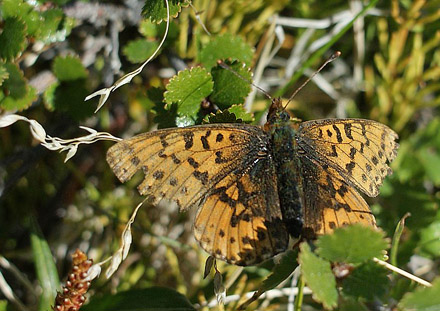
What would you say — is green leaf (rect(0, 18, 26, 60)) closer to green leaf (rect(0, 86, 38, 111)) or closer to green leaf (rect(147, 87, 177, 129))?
green leaf (rect(0, 86, 38, 111))

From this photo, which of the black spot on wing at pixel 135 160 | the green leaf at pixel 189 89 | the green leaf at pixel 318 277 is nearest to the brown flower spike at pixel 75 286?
the black spot on wing at pixel 135 160

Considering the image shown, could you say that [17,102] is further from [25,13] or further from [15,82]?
[25,13]

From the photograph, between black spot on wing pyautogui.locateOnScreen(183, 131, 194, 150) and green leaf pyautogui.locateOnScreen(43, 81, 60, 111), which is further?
green leaf pyautogui.locateOnScreen(43, 81, 60, 111)

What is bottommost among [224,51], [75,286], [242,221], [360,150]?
[75,286]

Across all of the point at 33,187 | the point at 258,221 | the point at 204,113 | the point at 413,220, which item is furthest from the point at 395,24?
the point at 33,187

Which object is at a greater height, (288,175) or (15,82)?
(15,82)

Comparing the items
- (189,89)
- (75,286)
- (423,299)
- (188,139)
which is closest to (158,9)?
(189,89)

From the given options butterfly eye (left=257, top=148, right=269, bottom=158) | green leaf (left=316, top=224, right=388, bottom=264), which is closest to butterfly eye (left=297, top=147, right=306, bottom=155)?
butterfly eye (left=257, top=148, right=269, bottom=158)
